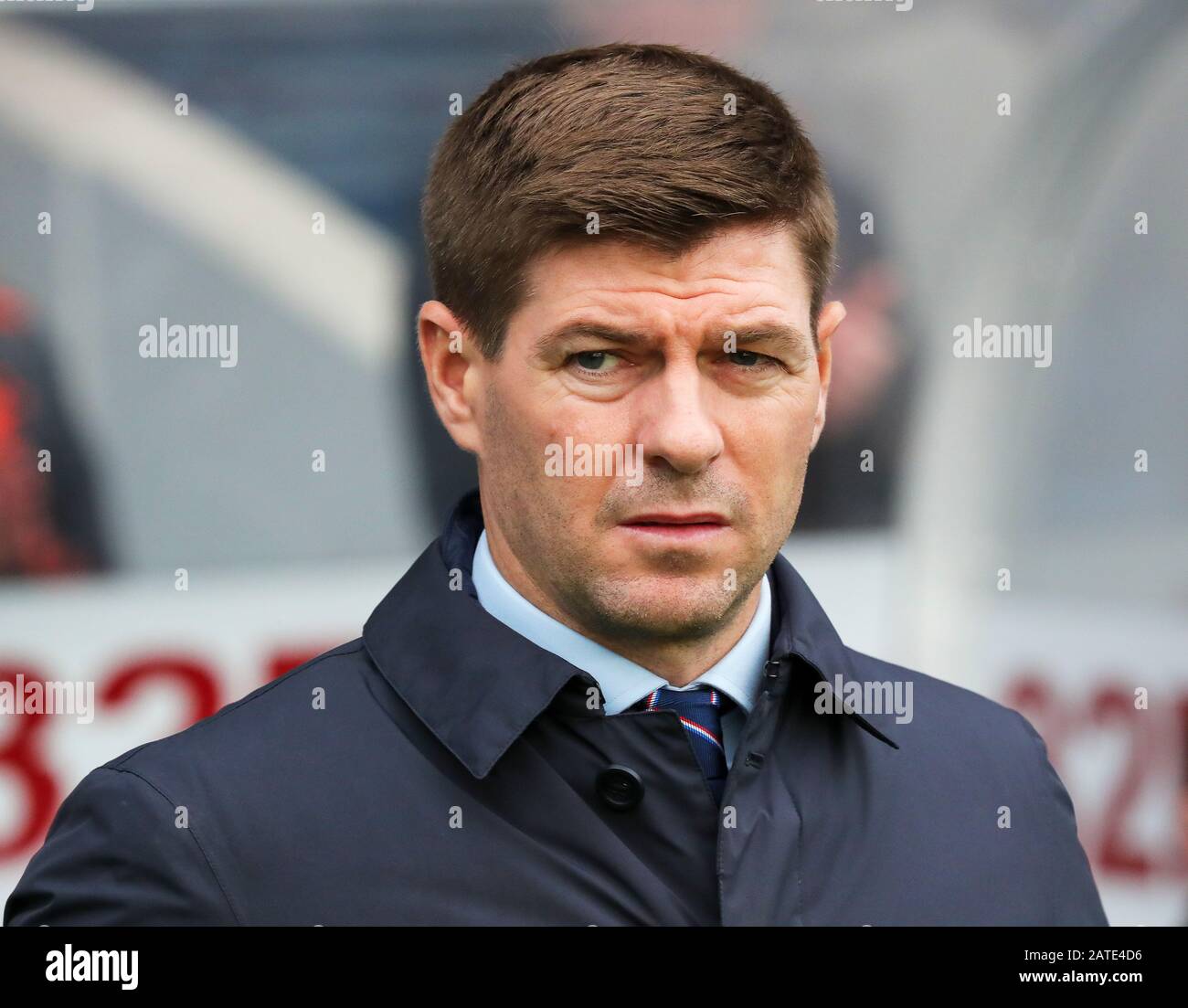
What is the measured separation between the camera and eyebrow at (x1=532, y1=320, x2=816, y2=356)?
1576 mm

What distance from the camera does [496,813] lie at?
1.58 metres

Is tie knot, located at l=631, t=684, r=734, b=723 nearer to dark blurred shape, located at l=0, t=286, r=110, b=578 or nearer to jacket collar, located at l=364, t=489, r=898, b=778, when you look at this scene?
jacket collar, located at l=364, t=489, r=898, b=778

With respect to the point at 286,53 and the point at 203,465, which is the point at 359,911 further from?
the point at 286,53

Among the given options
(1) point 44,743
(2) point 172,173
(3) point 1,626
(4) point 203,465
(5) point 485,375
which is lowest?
(1) point 44,743

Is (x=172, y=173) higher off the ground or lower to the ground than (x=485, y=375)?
higher

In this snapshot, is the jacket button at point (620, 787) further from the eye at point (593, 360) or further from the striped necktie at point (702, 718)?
the eye at point (593, 360)

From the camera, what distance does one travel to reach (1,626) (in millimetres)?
3441

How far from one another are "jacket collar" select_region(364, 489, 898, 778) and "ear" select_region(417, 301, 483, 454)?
0.14m

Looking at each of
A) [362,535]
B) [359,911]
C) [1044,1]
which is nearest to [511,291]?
[359,911]

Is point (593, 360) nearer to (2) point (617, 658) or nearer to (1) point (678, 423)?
(1) point (678, 423)

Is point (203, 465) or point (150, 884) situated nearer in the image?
point (150, 884)

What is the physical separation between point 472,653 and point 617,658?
16cm

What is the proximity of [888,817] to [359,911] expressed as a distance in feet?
1.94

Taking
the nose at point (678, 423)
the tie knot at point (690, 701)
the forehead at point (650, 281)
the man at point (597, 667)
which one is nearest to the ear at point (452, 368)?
the man at point (597, 667)
